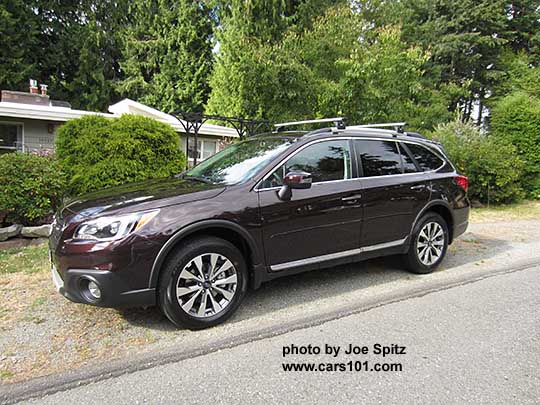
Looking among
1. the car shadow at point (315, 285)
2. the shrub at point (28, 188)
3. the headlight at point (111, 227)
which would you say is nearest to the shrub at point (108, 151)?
the shrub at point (28, 188)

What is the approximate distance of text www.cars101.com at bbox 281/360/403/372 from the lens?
263cm

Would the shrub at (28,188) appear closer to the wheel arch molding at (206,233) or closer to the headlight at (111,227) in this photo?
the headlight at (111,227)

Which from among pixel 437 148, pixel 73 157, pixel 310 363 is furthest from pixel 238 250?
pixel 73 157

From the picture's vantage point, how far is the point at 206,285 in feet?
10.1

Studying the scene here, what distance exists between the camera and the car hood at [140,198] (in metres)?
2.98

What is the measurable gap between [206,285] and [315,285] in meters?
1.51

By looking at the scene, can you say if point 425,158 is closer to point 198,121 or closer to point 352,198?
point 352,198

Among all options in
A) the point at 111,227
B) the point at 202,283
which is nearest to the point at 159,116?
the point at 111,227

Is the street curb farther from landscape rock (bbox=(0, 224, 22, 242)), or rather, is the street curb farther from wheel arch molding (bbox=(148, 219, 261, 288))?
landscape rock (bbox=(0, 224, 22, 242))

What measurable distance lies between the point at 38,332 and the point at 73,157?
13.5 feet

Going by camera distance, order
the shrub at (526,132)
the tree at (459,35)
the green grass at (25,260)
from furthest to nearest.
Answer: the tree at (459,35) → the shrub at (526,132) → the green grass at (25,260)

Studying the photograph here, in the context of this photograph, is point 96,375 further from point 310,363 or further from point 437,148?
point 437,148

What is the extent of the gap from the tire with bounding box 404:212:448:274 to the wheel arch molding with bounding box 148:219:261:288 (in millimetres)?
2167

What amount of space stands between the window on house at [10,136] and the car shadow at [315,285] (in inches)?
423
